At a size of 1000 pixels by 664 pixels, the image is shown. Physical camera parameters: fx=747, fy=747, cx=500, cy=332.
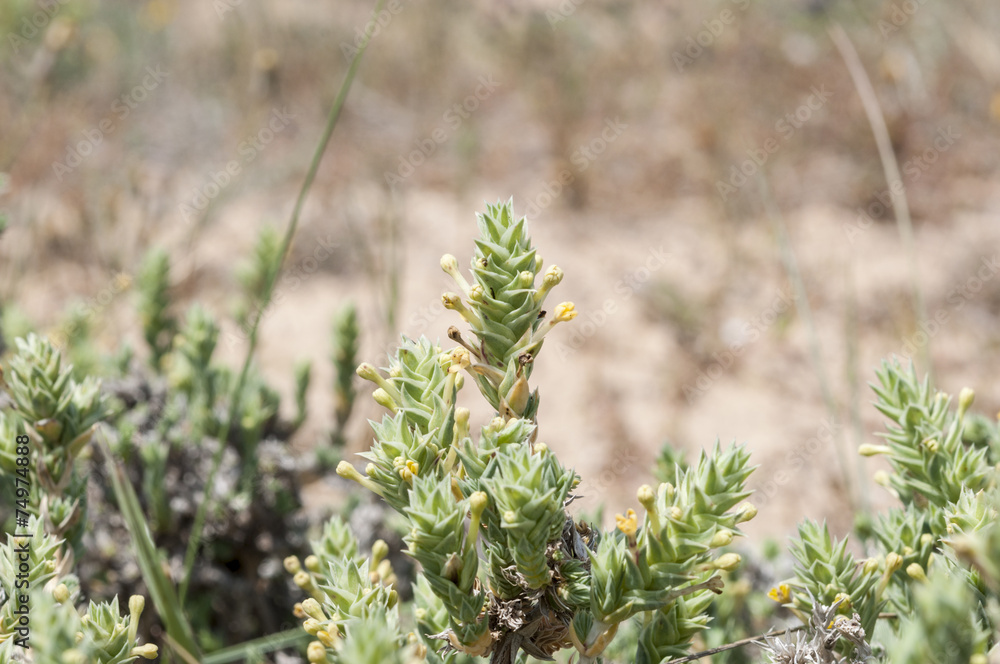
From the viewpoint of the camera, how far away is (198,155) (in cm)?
664

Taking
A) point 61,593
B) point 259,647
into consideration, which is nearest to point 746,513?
point 61,593

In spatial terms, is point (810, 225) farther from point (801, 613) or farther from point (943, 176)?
point (801, 613)

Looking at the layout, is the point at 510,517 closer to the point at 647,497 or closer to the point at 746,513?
the point at 647,497

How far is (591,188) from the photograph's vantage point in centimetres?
622

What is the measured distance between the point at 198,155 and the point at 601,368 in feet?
13.7

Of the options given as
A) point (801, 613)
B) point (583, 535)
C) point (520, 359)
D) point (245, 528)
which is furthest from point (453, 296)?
point (245, 528)

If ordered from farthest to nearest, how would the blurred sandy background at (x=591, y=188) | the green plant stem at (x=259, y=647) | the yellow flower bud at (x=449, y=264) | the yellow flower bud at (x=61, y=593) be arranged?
the blurred sandy background at (x=591, y=188) < the green plant stem at (x=259, y=647) < the yellow flower bud at (x=449, y=264) < the yellow flower bud at (x=61, y=593)

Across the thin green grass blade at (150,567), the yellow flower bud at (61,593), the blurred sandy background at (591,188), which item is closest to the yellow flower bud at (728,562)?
the thin green grass blade at (150,567)

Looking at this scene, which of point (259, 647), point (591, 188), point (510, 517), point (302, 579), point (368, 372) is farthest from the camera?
point (591, 188)

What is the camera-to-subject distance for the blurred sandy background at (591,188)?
15.0 feet

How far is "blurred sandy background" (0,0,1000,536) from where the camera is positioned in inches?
181

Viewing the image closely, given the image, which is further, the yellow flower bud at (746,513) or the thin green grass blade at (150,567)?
the thin green grass blade at (150,567)

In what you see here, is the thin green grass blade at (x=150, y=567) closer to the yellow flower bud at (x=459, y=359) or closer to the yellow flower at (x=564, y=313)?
the yellow flower bud at (x=459, y=359)

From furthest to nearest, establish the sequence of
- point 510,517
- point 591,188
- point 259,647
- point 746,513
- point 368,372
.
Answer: point 591,188, point 259,647, point 368,372, point 746,513, point 510,517
